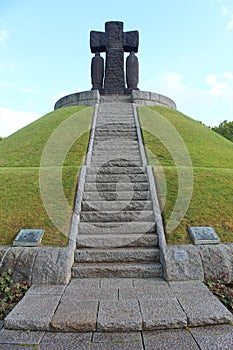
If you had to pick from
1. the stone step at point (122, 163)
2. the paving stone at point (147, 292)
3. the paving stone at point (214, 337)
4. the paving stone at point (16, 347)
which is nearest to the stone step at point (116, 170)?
the stone step at point (122, 163)

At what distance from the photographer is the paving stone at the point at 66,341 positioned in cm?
309

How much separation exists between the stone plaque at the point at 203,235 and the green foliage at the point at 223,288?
2.20 ft

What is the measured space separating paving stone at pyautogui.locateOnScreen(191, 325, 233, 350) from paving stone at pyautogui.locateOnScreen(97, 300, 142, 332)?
0.69 meters

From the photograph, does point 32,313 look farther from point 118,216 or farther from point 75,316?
point 118,216

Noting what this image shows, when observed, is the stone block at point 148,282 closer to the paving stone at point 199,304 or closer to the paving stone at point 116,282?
the paving stone at point 116,282

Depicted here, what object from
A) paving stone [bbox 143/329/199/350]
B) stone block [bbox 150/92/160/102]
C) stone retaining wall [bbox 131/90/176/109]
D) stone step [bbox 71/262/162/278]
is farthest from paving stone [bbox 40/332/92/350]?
stone block [bbox 150/92/160/102]

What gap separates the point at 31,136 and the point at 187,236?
9895mm

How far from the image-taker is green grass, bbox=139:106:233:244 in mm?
5848

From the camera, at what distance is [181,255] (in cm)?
493

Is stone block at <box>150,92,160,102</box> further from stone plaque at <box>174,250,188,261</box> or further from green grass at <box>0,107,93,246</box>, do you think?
stone plaque at <box>174,250,188,261</box>

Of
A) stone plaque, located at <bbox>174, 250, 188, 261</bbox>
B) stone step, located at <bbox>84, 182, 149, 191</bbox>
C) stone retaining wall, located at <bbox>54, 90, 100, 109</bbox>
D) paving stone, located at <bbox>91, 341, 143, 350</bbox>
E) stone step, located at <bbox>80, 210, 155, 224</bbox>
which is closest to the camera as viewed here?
paving stone, located at <bbox>91, 341, 143, 350</bbox>

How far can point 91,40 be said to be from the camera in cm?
1812

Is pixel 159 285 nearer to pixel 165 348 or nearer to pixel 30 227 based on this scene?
pixel 165 348

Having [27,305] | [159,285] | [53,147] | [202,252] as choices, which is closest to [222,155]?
[53,147]
